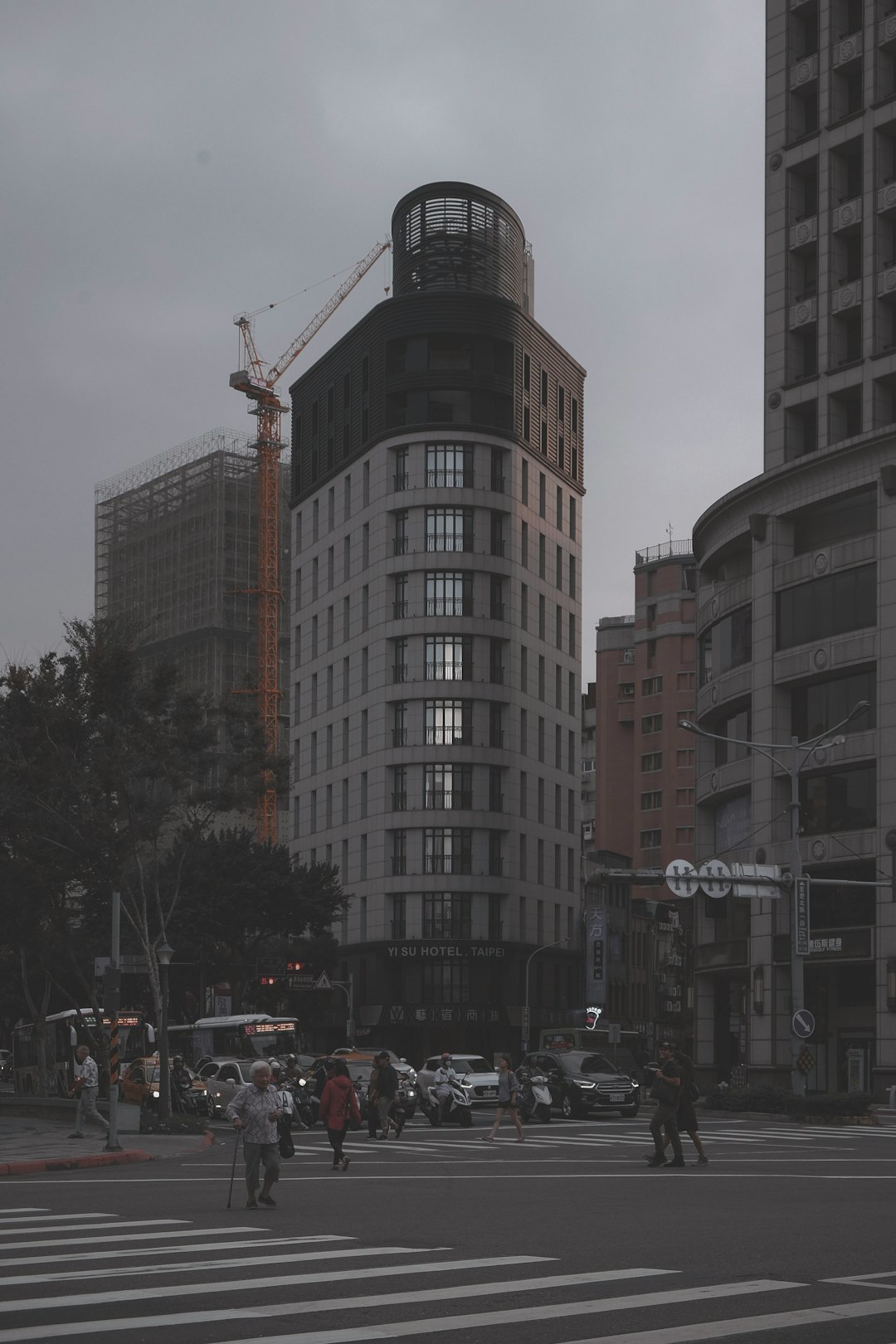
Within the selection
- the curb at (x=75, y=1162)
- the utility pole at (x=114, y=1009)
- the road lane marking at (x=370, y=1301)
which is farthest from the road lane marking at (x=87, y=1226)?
the utility pole at (x=114, y=1009)

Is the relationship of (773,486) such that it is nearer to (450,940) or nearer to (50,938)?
(50,938)

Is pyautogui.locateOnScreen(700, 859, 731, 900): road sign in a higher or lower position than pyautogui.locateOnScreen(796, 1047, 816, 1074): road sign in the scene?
higher

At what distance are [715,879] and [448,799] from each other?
152 feet

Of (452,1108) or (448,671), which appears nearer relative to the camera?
(452,1108)

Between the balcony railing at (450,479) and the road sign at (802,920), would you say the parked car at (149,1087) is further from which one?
the balcony railing at (450,479)

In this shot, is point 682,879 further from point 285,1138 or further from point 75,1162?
point 285,1138

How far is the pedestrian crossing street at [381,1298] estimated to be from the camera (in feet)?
32.4

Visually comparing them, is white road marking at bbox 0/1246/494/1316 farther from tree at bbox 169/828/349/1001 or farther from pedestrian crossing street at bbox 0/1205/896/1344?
tree at bbox 169/828/349/1001

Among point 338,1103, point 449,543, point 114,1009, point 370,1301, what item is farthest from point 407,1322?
point 449,543

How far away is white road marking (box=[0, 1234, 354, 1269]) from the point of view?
489 inches

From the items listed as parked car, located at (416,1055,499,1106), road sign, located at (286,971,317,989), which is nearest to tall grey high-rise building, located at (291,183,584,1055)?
road sign, located at (286,971,317,989)

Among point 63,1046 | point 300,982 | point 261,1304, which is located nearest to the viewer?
point 261,1304

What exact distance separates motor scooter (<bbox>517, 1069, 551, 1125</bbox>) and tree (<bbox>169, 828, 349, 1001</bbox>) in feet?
103

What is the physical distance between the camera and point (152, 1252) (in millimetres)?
14023
